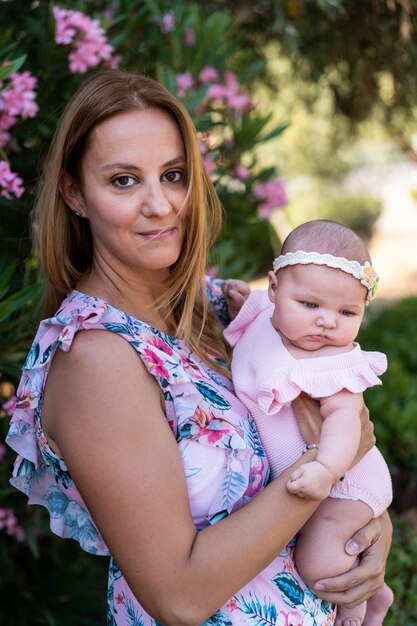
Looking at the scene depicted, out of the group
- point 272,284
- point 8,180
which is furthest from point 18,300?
point 272,284

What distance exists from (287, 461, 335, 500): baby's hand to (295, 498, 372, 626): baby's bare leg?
0.68 ft

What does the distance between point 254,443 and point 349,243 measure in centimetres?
56

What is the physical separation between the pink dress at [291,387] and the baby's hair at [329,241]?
0.24 m

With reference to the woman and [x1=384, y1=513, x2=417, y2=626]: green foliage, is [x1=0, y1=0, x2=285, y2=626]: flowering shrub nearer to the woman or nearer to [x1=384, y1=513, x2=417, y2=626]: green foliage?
the woman

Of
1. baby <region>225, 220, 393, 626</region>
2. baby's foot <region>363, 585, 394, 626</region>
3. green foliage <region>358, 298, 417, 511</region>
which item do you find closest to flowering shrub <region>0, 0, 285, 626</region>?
baby <region>225, 220, 393, 626</region>

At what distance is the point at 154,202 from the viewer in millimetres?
1857

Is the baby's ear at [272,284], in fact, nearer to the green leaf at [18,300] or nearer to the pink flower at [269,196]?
the green leaf at [18,300]

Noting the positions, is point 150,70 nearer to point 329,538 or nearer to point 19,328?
point 19,328

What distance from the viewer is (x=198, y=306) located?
2.36 meters

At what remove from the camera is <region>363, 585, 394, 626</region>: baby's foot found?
6.97 ft

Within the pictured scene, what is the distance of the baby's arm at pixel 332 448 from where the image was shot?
169 cm

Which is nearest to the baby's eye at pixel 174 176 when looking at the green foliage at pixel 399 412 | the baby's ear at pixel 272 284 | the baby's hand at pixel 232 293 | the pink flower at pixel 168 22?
the baby's ear at pixel 272 284

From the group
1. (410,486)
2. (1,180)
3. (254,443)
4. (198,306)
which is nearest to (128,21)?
(1,180)

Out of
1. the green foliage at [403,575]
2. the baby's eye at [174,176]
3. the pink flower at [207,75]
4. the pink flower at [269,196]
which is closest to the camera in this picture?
the baby's eye at [174,176]
